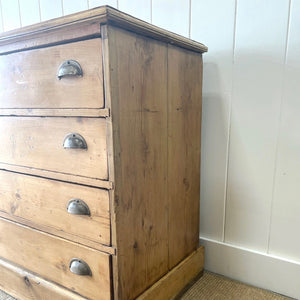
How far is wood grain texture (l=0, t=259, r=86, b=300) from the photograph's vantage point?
36.1 inches

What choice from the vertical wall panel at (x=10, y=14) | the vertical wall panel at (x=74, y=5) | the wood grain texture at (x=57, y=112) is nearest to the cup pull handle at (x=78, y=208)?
the wood grain texture at (x=57, y=112)

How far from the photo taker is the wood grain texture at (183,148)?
0.97m

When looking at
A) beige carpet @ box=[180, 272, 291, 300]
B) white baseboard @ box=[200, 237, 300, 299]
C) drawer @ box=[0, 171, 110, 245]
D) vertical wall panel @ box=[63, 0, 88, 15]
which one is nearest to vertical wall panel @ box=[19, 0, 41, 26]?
vertical wall panel @ box=[63, 0, 88, 15]

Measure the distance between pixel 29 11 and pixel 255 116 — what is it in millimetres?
1474

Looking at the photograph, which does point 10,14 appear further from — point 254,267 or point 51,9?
point 254,267

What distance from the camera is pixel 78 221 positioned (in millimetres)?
842

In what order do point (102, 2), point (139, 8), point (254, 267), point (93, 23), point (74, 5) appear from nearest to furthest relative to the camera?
1. point (93, 23)
2. point (254, 267)
3. point (139, 8)
4. point (102, 2)
5. point (74, 5)

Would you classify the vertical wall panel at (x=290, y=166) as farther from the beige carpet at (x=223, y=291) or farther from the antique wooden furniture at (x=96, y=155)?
the antique wooden furniture at (x=96, y=155)

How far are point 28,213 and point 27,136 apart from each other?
0.27 m

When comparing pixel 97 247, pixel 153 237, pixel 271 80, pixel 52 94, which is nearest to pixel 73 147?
pixel 52 94

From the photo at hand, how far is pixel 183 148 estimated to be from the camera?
1.04 meters

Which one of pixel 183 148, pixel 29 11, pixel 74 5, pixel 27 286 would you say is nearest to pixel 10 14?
pixel 29 11

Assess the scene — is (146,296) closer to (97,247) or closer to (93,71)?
(97,247)

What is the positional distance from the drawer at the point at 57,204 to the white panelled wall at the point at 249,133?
590 mm
